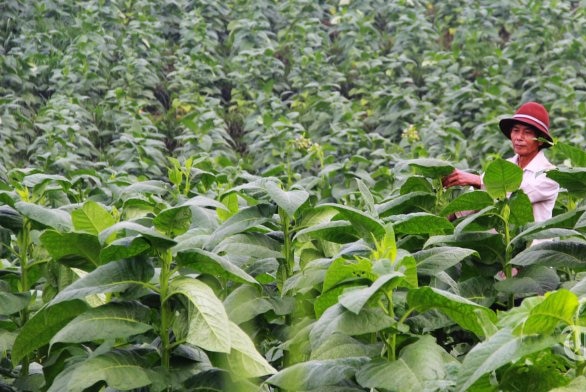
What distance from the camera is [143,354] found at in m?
2.32

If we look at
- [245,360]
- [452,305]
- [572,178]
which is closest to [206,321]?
[245,360]

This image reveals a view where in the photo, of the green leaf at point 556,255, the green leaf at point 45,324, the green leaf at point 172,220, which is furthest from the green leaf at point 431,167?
the green leaf at point 45,324

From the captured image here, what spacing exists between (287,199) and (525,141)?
247cm

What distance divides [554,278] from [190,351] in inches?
38.2

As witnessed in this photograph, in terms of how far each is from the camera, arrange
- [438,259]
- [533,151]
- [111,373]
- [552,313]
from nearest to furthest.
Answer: [552,313] → [111,373] → [438,259] → [533,151]

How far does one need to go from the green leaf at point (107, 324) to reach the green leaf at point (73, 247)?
0.24m

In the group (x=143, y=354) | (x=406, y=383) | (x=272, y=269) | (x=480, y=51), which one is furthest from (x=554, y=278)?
(x=480, y=51)

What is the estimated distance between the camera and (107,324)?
220cm

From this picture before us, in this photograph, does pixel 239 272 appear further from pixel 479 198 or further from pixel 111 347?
pixel 479 198

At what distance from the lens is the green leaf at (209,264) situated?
2256 millimetres

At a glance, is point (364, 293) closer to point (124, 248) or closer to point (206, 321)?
point (206, 321)

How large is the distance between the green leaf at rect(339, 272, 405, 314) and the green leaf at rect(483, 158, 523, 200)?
889mm

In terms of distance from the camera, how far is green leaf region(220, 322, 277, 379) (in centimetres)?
218

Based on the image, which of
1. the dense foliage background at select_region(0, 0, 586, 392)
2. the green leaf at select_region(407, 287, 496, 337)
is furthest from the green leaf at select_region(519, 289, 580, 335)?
the green leaf at select_region(407, 287, 496, 337)
